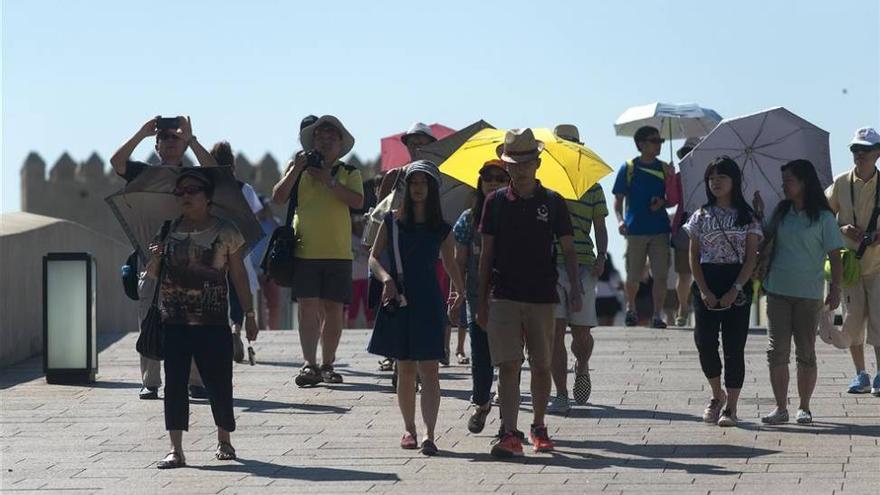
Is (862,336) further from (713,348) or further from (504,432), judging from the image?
(504,432)

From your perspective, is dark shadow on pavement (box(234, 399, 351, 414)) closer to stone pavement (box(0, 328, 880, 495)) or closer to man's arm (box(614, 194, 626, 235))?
stone pavement (box(0, 328, 880, 495))

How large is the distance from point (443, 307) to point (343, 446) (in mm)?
947

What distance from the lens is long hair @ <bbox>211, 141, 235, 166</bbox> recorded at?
45.7 ft

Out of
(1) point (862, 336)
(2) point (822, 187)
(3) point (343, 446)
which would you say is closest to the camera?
(3) point (343, 446)

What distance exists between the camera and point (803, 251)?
1173 cm

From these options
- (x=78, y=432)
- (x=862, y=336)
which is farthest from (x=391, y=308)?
(x=862, y=336)

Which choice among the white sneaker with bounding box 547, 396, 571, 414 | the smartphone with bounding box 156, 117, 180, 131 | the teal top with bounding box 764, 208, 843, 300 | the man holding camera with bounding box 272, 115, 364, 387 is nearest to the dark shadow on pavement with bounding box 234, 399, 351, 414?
the man holding camera with bounding box 272, 115, 364, 387

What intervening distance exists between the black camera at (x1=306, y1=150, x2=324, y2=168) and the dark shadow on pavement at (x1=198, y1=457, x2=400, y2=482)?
3.32 metres

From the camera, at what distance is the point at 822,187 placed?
1195 centimetres

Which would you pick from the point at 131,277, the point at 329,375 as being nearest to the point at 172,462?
the point at 131,277

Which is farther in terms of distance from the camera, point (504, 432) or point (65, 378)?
point (65, 378)

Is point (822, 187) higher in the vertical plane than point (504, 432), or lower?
higher

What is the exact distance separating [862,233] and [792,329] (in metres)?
1.25

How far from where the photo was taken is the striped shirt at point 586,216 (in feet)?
39.4
